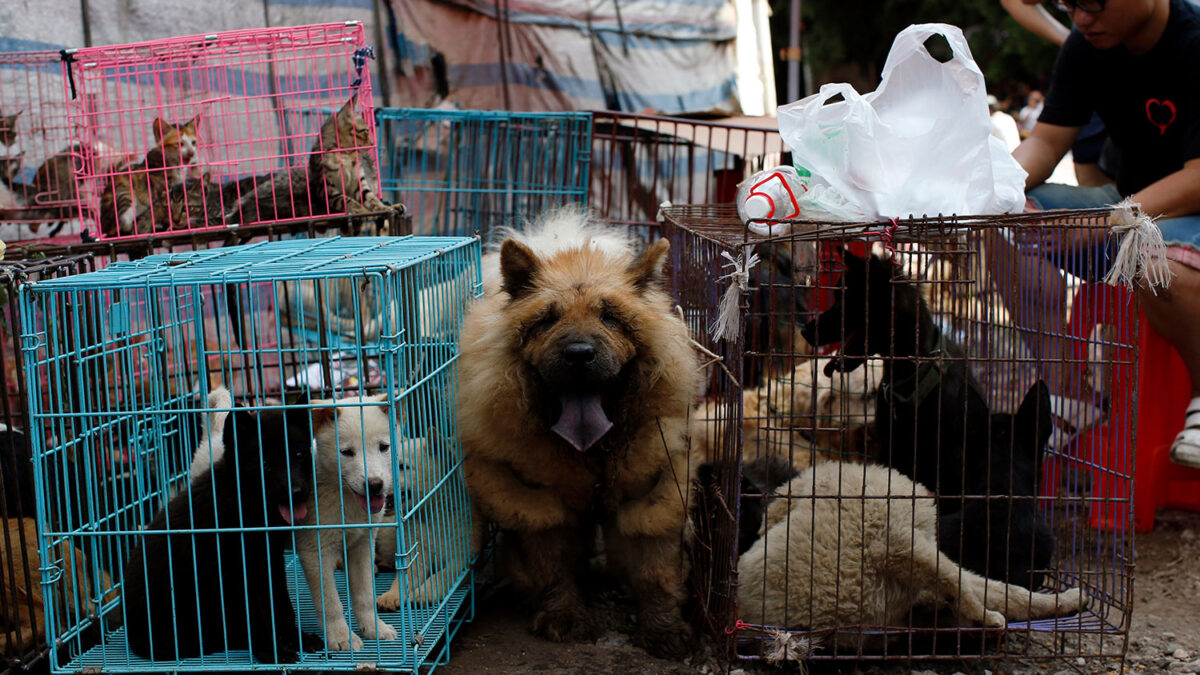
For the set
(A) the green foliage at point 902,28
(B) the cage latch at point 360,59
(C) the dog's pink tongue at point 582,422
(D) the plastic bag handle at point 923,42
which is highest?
(A) the green foliage at point 902,28

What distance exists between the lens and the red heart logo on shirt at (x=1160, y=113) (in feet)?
14.5

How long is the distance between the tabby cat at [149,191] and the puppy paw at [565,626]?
2267mm

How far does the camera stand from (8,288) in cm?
281

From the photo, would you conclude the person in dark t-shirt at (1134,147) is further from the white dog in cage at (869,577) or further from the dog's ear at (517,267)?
the dog's ear at (517,267)

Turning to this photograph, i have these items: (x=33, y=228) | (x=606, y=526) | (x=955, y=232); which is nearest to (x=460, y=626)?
(x=606, y=526)

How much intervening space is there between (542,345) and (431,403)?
0.45m

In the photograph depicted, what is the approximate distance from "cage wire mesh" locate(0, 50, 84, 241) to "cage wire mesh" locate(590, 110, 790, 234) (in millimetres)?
2848

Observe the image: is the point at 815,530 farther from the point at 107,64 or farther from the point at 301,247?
the point at 107,64

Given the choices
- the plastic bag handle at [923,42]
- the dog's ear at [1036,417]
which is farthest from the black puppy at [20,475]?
the dog's ear at [1036,417]

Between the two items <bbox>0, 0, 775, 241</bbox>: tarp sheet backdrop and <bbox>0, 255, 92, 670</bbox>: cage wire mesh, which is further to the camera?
<bbox>0, 0, 775, 241</bbox>: tarp sheet backdrop

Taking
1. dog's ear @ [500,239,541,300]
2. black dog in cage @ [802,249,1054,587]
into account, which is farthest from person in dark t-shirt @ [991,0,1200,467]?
dog's ear @ [500,239,541,300]

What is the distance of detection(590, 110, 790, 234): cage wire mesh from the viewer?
5801 mm

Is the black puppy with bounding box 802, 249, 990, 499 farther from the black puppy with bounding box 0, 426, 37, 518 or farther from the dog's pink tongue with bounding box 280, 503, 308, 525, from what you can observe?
the black puppy with bounding box 0, 426, 37, 518

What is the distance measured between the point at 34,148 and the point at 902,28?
14.1 metres
